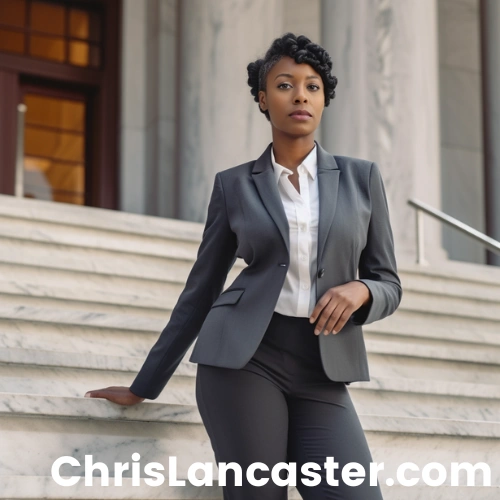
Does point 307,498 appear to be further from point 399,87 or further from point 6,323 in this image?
point 399,87

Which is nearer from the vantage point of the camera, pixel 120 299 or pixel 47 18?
pixel 120 299

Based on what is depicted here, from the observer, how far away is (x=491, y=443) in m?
5.25

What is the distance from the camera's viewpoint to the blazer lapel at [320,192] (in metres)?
3.24

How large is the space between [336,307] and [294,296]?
0.60 ft

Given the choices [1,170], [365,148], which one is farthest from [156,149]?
[365,148]

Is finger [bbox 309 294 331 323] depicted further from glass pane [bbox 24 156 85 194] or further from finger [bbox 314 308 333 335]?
glass pane [bbox 24 156 85 194]

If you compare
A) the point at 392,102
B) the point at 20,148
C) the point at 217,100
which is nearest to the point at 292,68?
the point at 392,102

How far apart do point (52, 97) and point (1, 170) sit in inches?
60.0

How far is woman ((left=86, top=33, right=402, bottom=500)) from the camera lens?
3.13 meters

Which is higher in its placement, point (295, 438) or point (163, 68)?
point (163, 68)

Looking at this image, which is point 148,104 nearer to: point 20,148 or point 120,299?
point 20,148

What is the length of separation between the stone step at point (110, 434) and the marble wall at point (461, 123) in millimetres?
10388

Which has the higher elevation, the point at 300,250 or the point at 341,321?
the point at 300,250

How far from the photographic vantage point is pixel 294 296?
3.23 metres
